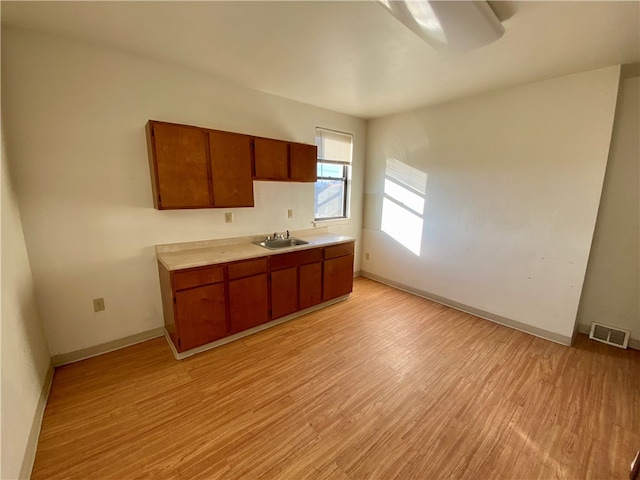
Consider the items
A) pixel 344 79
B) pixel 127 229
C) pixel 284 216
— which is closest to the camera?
pixel 127 229

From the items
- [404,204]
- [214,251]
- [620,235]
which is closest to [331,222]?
[404,204]

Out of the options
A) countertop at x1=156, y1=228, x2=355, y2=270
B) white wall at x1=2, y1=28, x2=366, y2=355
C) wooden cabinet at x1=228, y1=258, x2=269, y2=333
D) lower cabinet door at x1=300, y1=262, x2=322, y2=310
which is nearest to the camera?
white wall at x1=2, y1=28, x2=366, y2=355

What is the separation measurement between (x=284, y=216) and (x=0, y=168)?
2.38 meters

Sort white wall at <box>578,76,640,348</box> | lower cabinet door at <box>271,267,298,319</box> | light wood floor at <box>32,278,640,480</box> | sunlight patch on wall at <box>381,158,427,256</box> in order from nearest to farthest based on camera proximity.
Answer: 1. light wood floor at <box>32,278,640,480</box>
2. white wall at <box>578,76,640,348</box>
3. lower cabinet door at <box>271,267,298,319</box>
4. sunlight patch on wall at <box>381,158,427,256</box>

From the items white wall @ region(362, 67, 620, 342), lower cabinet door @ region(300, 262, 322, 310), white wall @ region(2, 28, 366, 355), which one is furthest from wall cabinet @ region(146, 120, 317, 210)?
white wall @ region(362, 67, 620, 342)

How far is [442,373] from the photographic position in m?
2.21

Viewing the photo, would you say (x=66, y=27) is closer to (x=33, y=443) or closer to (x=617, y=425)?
(x=33, y=443)

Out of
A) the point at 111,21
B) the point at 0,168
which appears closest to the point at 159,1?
the point at 111,21

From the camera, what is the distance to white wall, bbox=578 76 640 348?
7.88 feet

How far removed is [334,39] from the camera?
6.23 feet

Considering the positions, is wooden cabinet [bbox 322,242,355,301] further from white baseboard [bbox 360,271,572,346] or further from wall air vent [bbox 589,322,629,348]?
wall air vent [bbox 589,322,629,348]

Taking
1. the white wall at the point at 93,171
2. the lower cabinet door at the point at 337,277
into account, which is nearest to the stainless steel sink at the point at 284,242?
the lower cabinet door at the point at 337,277

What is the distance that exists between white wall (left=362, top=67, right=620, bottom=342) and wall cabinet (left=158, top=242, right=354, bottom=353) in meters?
1.50

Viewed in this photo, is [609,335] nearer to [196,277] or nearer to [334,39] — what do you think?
[334,39]
